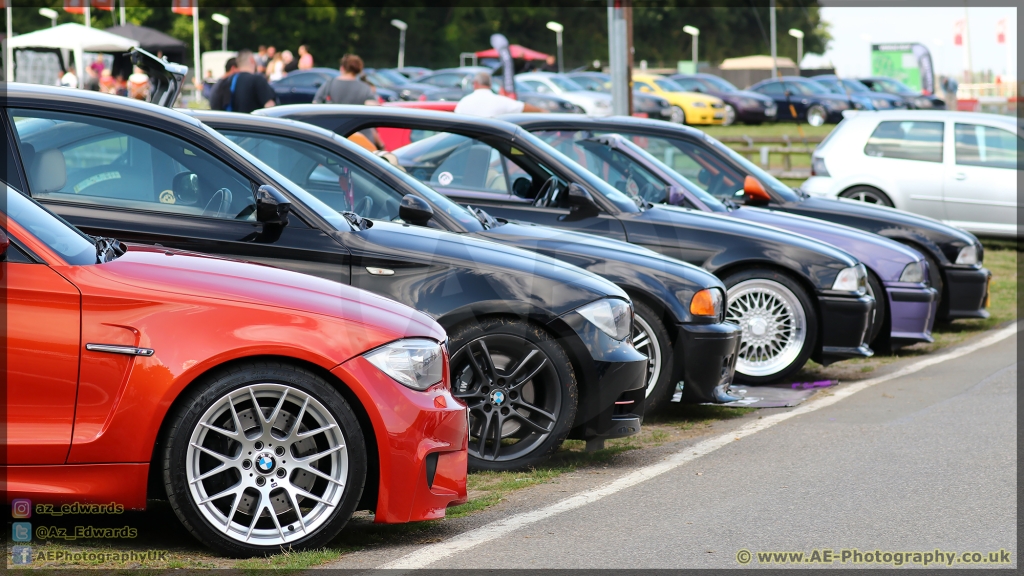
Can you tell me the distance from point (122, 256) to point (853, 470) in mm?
3494

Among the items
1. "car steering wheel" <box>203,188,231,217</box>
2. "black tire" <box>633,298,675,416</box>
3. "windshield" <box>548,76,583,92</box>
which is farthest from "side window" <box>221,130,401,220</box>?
"windshield" <box>548,76,583,92</box>

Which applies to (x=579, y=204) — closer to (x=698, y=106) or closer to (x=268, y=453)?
(x=268, y=453)

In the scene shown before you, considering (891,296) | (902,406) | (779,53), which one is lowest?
(902,406)

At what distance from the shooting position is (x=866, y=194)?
14453mm

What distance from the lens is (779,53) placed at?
3322 inches

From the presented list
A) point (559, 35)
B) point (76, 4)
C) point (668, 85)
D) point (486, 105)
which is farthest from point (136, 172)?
point (559, 35)

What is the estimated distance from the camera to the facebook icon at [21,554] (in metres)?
4.08

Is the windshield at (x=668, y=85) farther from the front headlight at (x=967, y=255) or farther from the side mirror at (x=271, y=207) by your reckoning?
the side mirror at (x=271, y=207)

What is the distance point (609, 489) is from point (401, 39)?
208ft

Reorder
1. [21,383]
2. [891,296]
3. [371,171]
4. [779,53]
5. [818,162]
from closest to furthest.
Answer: [21,383] < [371,171] < [891,296] < [818,162] < [779,53]

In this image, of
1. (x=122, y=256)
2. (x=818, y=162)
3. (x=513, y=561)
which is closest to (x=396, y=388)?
(x=513, y=561)

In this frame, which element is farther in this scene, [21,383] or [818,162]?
[818,162]

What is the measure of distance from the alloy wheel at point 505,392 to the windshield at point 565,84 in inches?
1346

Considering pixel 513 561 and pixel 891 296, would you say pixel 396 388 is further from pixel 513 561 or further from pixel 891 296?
pixel 891 296
